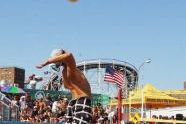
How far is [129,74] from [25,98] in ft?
132

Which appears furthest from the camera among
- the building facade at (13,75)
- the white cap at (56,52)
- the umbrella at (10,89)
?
the building facade at (13,75)

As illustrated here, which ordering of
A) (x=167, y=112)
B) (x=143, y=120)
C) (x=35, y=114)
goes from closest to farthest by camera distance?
1. (x=35, y=114)
2. (x=143, y=120)
3. (x=167, y=112)

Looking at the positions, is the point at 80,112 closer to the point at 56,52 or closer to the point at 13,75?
the point at 56,52

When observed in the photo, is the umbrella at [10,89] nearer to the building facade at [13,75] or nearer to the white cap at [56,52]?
the white cap at [56,52]

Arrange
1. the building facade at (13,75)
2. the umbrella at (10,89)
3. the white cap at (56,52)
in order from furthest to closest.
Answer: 1. the building facade at (13,75)
2. the umbrella at (10,89)
3. the white cap at (56,52)

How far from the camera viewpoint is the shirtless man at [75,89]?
6.86m

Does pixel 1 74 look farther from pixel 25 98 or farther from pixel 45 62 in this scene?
pixel 45 62

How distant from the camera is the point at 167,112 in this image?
32.9m

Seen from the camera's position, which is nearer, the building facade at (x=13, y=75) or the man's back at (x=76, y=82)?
the man's back at (x=76, y=82)

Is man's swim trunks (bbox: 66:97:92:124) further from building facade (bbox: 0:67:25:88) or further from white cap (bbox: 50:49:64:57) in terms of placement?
building facade (bbox: 0:67:25:88)

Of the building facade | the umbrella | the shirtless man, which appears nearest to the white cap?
the shirtless man

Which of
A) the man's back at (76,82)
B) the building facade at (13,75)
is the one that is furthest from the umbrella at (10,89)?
the building facade at (13,75)

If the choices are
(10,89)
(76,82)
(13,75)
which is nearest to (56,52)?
(76,82)

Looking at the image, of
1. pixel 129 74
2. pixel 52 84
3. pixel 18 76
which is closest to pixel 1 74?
pixel 18 76
